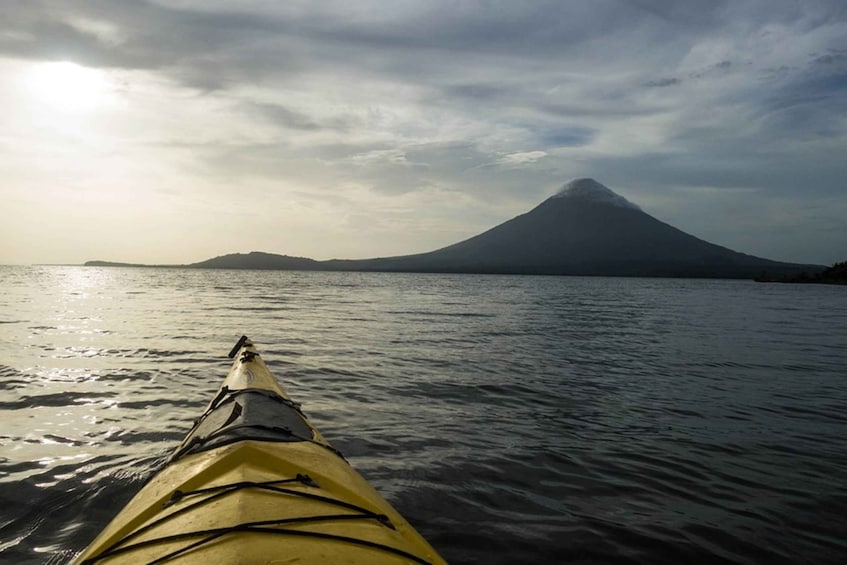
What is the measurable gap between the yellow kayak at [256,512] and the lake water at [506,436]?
1.69 metres

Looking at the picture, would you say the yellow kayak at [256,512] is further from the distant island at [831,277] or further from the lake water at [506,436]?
the distant island at [831,277]

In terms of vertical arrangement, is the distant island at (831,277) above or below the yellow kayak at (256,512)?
above

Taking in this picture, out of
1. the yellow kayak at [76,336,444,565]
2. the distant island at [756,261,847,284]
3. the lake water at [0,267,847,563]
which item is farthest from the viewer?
the distant island at [756,261,847,284]

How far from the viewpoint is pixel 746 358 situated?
57.2 ft

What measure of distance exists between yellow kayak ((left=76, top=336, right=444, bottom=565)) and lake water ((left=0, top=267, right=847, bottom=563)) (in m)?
1.69

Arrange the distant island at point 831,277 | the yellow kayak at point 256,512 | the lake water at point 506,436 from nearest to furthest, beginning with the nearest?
the yellow kayak at point 256,512 < the lake water at point 506,436 < the distant island at point 831,277

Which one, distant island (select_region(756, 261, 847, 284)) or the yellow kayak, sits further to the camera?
distant island (select_region(756, 261, 847, 284))

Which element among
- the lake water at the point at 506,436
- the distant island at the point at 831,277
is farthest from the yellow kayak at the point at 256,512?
the distant island at the point at 831,277

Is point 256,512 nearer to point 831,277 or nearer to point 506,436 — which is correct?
point 506,436

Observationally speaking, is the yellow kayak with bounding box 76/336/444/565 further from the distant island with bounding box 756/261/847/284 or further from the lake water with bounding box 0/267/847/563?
the distant island with bounding box 756/261/847/284

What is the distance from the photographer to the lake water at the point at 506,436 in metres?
5.55

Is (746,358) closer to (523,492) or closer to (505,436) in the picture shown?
(505,436)

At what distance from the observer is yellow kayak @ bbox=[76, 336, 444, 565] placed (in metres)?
3.06

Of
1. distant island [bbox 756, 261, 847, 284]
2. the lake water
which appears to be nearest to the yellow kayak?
the lake water
